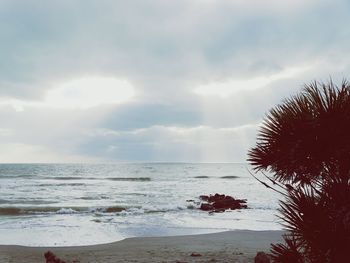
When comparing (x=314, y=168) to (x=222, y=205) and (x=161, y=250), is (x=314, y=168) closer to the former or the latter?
(x=161, y=250)

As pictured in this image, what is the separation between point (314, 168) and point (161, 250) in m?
8.41

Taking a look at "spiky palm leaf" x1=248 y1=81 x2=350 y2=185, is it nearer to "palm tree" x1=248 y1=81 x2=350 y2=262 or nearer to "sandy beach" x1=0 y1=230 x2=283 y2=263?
"palm tree" x1=248 y1=81 x2=350 y2=262

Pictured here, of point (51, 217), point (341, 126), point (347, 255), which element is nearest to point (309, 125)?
point (341, 126)

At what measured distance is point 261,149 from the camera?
502cm

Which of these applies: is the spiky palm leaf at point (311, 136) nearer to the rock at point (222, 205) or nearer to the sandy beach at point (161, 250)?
the sandy beach at point (161, 250)

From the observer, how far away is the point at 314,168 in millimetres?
4523

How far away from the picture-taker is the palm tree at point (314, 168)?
4148 millimetres

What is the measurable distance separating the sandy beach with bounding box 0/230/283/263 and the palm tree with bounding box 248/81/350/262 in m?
6.40

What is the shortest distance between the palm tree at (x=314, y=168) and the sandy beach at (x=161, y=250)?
6.40 m

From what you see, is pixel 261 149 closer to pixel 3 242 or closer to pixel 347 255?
pixel 347 255

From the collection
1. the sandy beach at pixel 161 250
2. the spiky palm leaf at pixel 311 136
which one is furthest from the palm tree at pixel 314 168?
the sandy beach at pixel 161 250

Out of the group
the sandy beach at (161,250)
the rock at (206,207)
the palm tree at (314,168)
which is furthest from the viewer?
the rock at (206,207)

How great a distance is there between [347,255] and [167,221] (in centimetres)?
1712

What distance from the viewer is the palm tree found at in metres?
4.15
